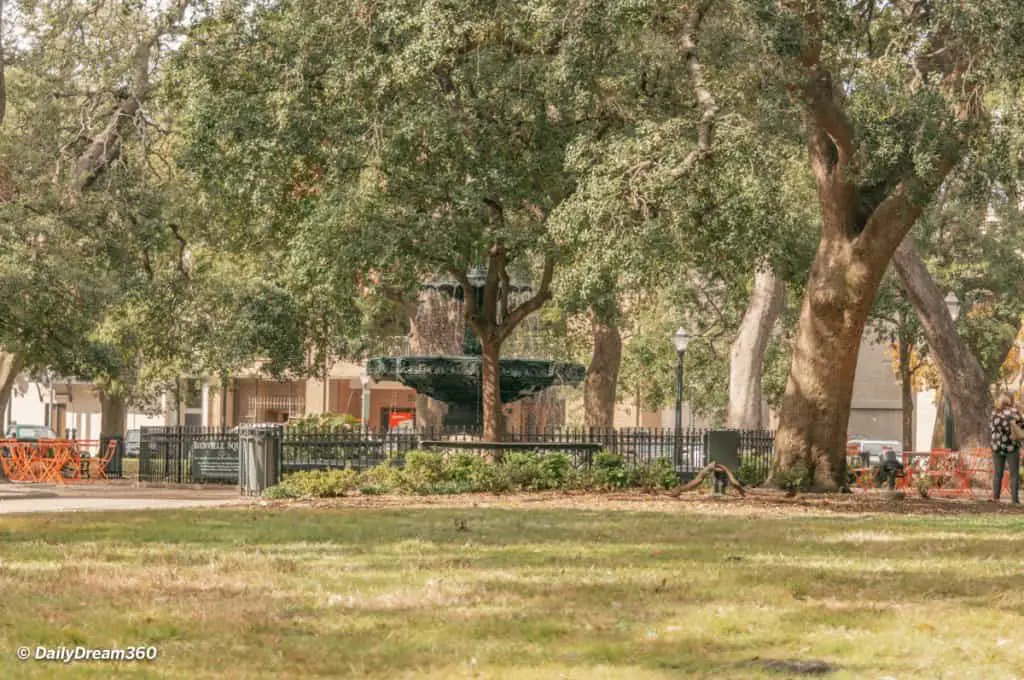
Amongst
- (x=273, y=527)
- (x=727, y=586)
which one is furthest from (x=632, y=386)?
(x=727, y=586)

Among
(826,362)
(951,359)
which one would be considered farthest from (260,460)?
(951,359)

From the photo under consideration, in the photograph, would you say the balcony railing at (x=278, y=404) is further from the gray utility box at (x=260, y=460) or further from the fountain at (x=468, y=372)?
the gray utility box at (x=260, y=460)

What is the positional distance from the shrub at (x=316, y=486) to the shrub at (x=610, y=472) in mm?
3563

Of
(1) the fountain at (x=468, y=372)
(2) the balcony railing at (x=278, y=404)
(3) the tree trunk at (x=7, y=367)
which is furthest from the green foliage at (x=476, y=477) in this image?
(2) the balcony railing at (x=278, y=404)

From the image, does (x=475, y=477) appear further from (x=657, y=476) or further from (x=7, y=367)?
(x=7, y=367)

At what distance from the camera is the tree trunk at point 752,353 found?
1407 inches

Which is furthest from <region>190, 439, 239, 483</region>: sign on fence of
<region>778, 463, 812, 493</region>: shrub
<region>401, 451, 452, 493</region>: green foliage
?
<region>778, 463, 812, 493</region>: shrub

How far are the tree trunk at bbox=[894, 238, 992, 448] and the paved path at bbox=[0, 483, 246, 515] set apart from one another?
45.8 ft

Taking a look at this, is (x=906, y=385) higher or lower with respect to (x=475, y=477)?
higher

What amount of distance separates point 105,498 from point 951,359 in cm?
1693

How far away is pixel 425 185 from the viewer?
1003 inches

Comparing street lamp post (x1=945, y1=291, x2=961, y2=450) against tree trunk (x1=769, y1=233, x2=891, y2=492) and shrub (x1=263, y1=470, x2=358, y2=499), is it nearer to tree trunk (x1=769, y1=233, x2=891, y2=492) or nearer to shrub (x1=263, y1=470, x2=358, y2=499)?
tree trunk (x1=769, y1=233, x2=891, y2=492)

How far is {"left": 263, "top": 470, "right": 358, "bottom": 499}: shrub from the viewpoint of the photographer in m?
21.7

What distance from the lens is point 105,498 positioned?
25.2 metres
